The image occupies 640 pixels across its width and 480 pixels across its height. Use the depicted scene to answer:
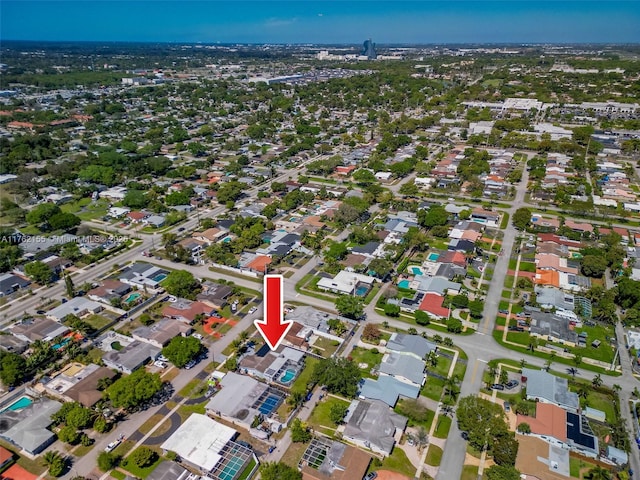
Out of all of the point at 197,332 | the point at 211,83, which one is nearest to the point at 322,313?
the point at 197,332

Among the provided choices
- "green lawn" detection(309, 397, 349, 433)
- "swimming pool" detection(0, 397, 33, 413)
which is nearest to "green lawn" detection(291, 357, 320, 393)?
"green lawn" detection(309, 397, 349, 433)

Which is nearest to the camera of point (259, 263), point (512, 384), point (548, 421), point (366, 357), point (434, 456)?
point (434, 456)

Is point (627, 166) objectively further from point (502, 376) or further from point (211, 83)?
point (211, 83)

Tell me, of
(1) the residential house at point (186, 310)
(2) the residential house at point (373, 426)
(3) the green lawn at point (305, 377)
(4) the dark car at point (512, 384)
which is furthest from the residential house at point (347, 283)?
(4) the dark car at point (512, 384)

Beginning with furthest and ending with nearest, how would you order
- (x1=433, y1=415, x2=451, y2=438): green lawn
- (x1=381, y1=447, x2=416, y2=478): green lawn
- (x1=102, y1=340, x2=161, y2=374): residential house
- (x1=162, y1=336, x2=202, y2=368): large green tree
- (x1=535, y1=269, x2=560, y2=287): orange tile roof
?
(x1=535, y1=269, x2=560, y2=287): orange tile roof → (x1=102, y1=340, x2=161, y2=374): residential house → (x1=162, y1=336, x2=202, y2=368): large green tree → (x1=433, y1=415, x2=451, y2=438): green lawn → (x1=381, y1=447, x2=416, y2=478): green lawn

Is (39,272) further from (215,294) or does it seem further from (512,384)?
(512,384)

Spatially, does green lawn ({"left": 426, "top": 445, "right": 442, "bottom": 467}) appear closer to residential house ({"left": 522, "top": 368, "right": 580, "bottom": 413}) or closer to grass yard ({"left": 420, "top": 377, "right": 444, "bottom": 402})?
grass yard ({"left": 420, "top": 377, "right": 444, "bottom": 402})

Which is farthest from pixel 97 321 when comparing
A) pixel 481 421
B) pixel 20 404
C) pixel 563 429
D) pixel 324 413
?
pixel 563 429
